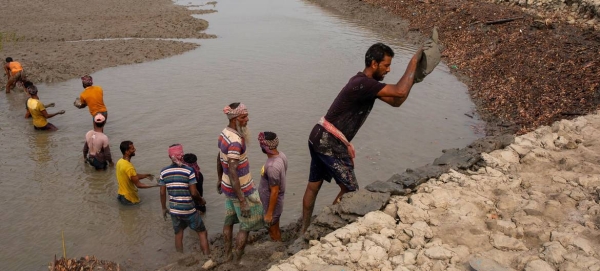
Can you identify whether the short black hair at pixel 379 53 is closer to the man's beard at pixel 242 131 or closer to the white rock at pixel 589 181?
the man's beard at pixel 242 131

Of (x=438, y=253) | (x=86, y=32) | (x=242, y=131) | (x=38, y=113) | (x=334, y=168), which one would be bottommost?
(x=86, y=32)

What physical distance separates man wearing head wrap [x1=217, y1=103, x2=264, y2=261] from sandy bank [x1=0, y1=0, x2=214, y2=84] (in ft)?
29.7

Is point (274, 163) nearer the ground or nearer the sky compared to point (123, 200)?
nearer the sky

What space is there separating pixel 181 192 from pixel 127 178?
1584mm

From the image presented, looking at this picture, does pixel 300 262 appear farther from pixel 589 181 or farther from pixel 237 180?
pixel 589 181

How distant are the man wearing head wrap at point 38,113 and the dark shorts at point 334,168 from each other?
6147 millimetres

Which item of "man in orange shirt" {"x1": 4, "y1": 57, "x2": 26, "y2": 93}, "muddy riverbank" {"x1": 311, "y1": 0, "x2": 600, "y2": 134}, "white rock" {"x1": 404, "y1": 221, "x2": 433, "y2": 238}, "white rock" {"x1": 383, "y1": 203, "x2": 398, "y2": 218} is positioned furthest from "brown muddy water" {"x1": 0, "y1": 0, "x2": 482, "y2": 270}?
"white rock" {"x1": 404, "y1": 221, "x2": 433, "y2": 238}

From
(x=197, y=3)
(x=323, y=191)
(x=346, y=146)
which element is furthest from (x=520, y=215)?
(x=197, y=3)

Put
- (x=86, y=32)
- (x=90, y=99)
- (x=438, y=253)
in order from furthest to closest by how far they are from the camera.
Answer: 1. (x=86, y=32)
2. (x=90, y=99)
3. (x=438, y=253)

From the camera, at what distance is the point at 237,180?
496 centimetres

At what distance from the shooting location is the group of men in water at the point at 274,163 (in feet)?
14.7

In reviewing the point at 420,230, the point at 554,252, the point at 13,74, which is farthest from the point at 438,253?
the point at 13,74

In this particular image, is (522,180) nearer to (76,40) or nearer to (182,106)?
(182,106)

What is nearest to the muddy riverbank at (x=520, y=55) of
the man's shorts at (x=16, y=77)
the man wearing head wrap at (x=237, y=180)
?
the man wearing head wrap at (x=237, y=180)
